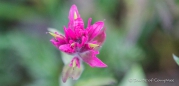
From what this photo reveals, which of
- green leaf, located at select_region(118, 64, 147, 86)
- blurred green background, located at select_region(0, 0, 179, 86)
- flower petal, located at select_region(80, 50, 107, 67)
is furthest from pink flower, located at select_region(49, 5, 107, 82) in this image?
blurred green background, located at select_region(0, 0, 179, 86)

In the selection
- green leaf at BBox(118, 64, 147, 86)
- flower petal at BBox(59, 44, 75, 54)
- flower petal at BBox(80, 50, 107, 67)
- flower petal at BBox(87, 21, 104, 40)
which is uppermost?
flower petal at BBox(87, 21, 104, 40)

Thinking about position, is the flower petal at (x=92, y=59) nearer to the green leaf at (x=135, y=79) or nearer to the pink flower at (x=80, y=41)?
the pink flower at (x=80, y=41)

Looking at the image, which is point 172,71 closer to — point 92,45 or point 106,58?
point 106,58

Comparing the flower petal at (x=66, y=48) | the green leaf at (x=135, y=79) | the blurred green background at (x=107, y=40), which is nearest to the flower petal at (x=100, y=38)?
the flower petal at (x=66, y=48)

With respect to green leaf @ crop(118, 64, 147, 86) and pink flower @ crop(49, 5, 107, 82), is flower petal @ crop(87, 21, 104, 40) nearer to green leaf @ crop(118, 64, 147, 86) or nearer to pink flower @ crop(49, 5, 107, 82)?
pink flower @ crop(49, 5, 107, 82)

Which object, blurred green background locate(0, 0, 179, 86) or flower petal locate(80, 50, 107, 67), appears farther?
blurred green background locate(0, 0, 179, 86)

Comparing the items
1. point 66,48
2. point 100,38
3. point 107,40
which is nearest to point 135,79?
point 107,40

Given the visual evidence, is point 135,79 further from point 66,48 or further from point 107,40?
point 66,48

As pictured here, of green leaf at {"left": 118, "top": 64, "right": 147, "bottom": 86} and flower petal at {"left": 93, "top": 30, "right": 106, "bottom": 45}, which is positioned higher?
flower petal at {"left": 93, "top": 30, "right": 106, "bottom": 45}
